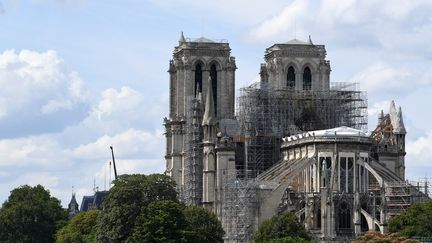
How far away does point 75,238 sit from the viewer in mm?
167625

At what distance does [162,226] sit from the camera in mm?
141750

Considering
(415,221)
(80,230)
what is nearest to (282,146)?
(80,230)

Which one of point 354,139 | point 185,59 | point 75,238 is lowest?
point 75,238

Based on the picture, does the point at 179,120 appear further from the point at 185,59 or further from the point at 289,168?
the point at 289,168

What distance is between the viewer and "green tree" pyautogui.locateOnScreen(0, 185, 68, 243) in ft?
588

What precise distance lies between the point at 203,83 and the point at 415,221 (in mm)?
49307

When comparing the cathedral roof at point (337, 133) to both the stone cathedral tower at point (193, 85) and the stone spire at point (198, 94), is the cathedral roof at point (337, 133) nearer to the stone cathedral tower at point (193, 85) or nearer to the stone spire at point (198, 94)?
the stone spire at point (198, 94)

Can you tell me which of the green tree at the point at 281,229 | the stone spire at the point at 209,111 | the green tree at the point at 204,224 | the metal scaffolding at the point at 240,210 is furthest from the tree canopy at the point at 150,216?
the stone spire at the point at 209,111

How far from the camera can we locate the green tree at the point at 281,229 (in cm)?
14962

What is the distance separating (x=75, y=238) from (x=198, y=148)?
2214 cm

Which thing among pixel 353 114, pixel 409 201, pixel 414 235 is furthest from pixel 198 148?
pixel 414 235

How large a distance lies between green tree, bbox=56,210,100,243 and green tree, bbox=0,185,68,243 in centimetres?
364

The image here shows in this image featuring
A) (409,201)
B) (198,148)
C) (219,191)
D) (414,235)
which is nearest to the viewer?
(414,235)

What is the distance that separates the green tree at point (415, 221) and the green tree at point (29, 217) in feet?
155
